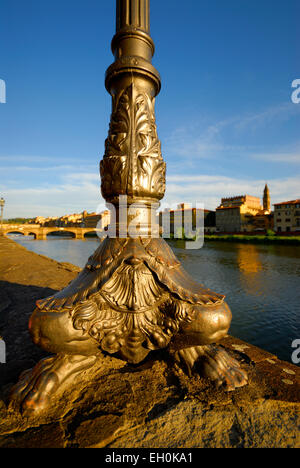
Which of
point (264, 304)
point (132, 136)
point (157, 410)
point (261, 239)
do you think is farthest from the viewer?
point (261, 239)

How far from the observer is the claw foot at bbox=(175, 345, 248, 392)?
4.95 ft

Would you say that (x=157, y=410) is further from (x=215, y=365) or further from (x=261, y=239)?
(x=261, y=239)

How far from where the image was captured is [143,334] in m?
1.63

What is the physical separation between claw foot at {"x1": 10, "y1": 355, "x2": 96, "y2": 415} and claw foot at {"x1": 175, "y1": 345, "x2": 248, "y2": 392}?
0.73 metres

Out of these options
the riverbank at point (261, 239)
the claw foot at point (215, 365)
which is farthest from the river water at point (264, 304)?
the riverbank at point (261, 239)

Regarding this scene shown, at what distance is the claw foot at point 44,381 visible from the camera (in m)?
1.31

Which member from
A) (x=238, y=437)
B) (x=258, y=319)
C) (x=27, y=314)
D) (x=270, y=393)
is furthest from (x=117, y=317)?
(x=258, y=319)

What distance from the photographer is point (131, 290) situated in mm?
1633

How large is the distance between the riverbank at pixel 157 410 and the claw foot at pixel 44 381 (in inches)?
2.2

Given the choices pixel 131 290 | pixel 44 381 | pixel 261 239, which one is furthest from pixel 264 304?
pixel 261 239

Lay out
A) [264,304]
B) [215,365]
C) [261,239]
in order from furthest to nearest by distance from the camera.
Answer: [261,239]
[264,304]
[215,365]

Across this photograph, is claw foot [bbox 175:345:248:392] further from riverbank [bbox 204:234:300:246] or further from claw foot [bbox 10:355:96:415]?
riverbank [bbox 204:234:300:246]

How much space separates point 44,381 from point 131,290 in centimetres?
78

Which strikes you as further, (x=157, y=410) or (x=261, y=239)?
(x=261, y=239)
